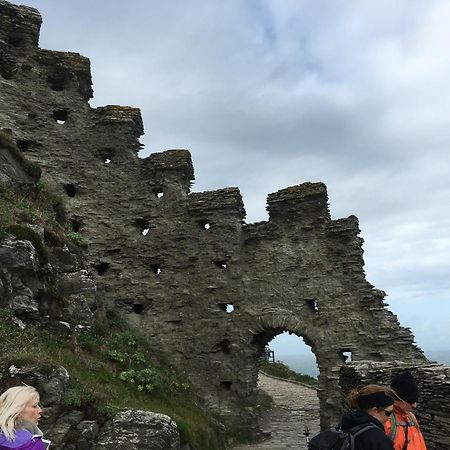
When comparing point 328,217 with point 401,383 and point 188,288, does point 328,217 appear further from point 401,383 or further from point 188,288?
point 401,383

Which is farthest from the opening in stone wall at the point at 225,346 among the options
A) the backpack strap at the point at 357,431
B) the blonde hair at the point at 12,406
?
the blonde hair at the point at 12,406

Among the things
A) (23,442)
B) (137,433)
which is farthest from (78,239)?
(23,442)

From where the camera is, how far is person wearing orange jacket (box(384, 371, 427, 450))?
18.4ft

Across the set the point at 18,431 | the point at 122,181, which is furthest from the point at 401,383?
the point at 122,181

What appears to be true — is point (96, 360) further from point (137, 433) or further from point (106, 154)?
point (106, 154)

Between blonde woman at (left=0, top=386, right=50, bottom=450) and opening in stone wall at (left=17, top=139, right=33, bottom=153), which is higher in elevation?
opening in stone wall at (left=17, top=139, right=33, bottom=153)

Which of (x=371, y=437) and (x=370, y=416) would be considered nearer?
(x=371, y=437)

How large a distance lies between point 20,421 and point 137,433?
26.2ft

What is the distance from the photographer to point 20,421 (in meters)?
4.53

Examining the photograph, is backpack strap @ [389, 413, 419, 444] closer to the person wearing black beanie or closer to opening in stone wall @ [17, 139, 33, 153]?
the person wearing black beanie

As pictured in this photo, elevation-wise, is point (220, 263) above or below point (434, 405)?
above

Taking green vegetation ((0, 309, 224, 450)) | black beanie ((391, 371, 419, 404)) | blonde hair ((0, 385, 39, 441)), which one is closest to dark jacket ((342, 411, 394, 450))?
black beanie ((391, 371, 419, 404))

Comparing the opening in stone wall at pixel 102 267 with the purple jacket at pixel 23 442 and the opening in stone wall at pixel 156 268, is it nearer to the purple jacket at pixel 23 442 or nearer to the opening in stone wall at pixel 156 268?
the opening in stone wall at pixel 156 268

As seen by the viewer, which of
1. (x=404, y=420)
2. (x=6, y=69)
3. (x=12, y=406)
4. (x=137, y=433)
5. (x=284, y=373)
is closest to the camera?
(x=12, y=406)
